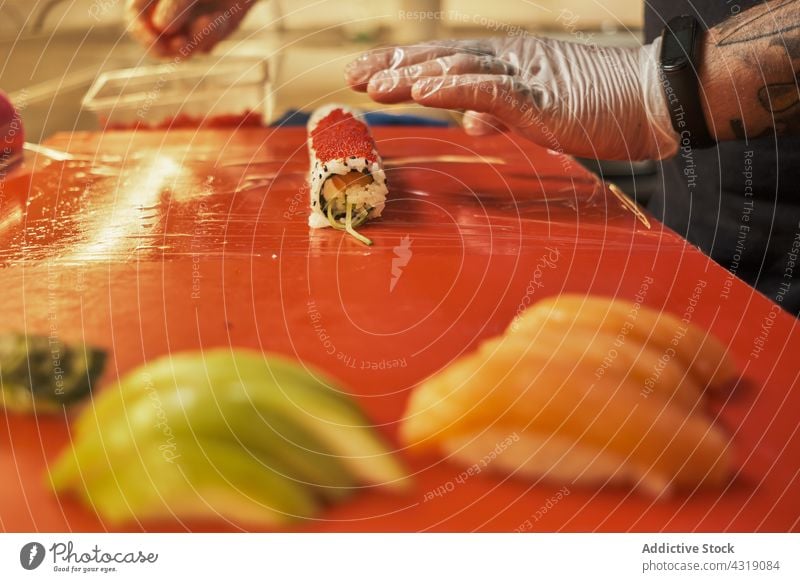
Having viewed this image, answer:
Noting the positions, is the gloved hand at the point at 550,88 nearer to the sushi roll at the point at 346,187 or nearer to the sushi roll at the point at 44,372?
the sushi roll at the point at 346,187

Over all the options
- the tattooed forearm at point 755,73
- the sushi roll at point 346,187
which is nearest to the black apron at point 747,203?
the tattooed forearm at point 755,73

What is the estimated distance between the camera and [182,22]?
0.79 meters

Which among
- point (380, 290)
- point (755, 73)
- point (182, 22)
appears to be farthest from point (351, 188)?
point (755, 73)

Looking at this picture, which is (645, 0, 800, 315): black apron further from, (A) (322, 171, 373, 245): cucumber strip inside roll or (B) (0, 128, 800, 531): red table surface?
(A) (322, 171, 373, 245): cucumber strip inside roll

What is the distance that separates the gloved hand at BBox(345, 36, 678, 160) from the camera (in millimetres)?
718

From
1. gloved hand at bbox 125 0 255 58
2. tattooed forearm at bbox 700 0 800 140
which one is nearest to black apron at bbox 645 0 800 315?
tattooed forearm at bbox 700 0 800 140

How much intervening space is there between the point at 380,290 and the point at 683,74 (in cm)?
35

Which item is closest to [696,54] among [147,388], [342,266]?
[342,266]

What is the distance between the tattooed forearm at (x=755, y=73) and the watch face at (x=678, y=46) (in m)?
0.02

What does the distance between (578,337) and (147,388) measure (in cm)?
30

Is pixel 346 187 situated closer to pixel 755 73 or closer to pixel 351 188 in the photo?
pixel 351 188

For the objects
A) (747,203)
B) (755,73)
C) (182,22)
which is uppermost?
(182,22)

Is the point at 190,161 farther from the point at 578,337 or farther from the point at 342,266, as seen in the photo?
the point at 578,337
